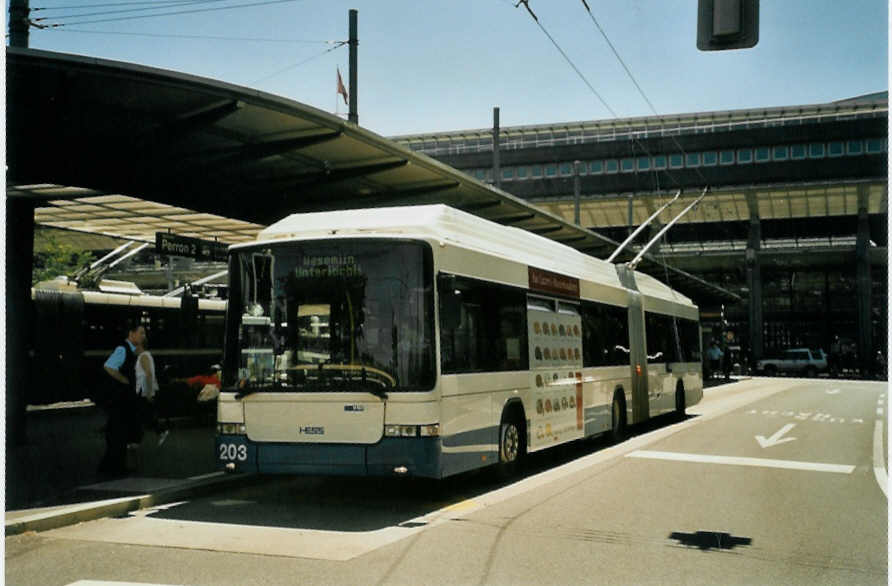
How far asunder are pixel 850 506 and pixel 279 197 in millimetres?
10149

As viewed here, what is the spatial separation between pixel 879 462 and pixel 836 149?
55.9 metres

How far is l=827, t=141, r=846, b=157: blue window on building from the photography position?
64.5 m

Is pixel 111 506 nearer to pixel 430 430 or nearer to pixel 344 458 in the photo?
pixel 344 458

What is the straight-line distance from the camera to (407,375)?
9258 mm

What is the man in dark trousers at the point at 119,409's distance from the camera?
1105cm

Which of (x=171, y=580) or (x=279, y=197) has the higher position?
(x=279, y=197)

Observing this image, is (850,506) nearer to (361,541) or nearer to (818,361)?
(361,541)

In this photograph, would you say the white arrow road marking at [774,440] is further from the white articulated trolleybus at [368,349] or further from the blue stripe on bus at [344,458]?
the blue stripe on bus at [344,458]

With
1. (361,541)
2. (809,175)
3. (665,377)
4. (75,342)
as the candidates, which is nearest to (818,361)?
(809,175)

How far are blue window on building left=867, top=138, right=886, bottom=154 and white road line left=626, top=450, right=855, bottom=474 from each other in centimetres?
5421

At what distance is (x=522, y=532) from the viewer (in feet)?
26.9

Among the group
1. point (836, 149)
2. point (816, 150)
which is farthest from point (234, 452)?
point (816, 150)

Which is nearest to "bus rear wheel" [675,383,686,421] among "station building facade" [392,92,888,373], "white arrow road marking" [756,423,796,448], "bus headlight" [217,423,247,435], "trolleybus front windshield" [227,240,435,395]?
"white arrow road marking" [756,423,796,448]

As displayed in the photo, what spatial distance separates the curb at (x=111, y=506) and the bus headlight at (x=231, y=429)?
930mm
